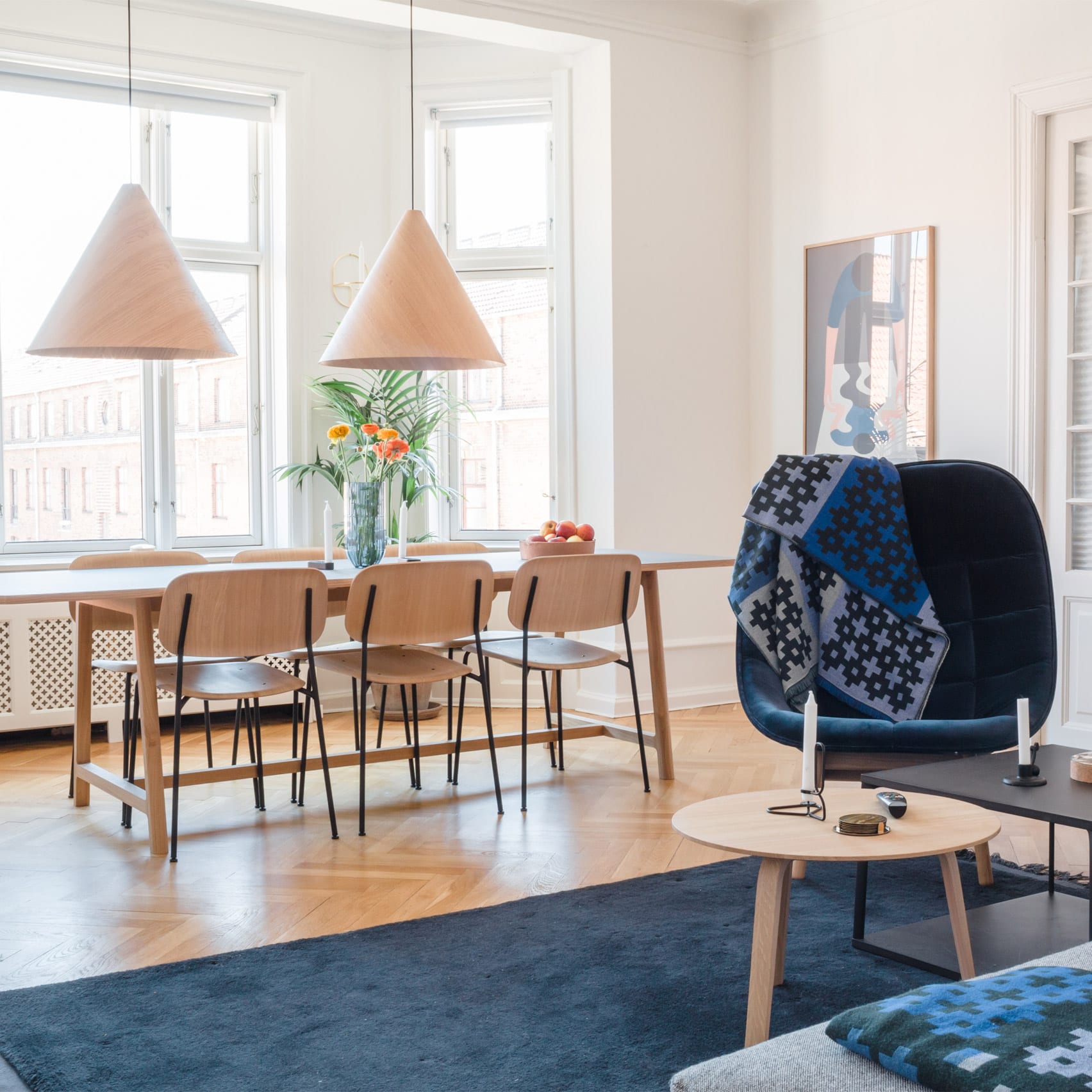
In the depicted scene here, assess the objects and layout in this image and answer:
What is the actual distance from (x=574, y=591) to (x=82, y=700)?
1.64 m

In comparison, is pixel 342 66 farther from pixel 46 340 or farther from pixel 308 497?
pixel 46 340

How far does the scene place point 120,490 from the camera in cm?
577

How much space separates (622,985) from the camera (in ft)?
8.48

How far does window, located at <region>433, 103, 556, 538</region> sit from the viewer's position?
617 centimetres

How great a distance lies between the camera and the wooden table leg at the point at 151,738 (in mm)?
3598

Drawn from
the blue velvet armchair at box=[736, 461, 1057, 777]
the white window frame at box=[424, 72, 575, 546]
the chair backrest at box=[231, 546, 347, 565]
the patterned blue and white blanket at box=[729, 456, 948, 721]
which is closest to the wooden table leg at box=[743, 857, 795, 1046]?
the blue velvet armchair at box=[736, 461, 1057, 777]

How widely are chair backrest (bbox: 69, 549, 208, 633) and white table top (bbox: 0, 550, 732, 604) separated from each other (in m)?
0.04

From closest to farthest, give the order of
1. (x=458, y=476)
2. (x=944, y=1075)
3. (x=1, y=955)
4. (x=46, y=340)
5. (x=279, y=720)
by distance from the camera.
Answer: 1. (x=944, y=1075)
2. (x=1, y=955)
3. (x=46, y=340)
4. (x=279, y=720)
5. (x=458, y=476)

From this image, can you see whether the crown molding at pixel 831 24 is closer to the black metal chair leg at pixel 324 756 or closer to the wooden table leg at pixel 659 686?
the wooden table leg at pixel 659 686

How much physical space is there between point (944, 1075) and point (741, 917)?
1.76m

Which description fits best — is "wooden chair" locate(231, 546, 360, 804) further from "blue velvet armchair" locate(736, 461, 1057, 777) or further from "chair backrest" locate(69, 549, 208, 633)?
"blue velvet armchair" locate(736, 461, 1057, 777)

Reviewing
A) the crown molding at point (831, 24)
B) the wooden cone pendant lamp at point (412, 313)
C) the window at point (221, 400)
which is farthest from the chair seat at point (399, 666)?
the crown molding at point (831, 24)

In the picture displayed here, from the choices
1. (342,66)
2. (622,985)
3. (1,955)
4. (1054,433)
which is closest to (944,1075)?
(622,985)

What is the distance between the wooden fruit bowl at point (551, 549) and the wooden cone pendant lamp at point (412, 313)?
66 cm
